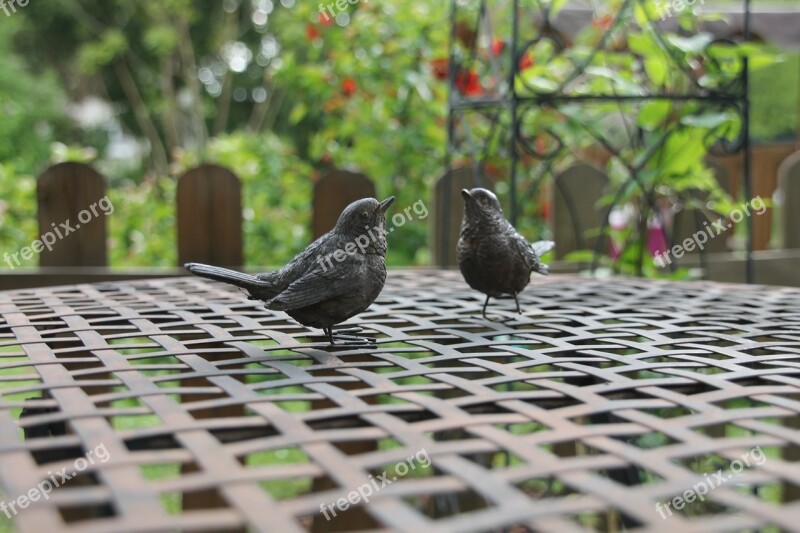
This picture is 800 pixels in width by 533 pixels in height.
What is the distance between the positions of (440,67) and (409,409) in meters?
3.15

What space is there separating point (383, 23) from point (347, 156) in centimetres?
64

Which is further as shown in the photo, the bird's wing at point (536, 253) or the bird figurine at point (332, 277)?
the bird's wing at point (536, 253)

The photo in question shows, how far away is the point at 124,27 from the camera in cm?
999

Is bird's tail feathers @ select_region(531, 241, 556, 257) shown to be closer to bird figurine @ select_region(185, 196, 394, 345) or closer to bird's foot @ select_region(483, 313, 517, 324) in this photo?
bird's foot @ select_region(483, 313, 517, 324)

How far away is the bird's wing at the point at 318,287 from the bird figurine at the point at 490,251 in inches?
15.6

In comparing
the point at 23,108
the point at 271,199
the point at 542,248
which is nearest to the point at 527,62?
the point at 271,199

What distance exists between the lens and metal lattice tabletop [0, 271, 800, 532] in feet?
2.51

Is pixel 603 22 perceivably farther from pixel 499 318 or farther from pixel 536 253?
pixel 499 318

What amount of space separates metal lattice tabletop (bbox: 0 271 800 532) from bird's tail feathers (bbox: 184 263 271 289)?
9 centimetres

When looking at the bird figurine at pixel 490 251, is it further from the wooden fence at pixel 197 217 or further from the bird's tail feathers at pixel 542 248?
the wooden fence at pixel 197 217

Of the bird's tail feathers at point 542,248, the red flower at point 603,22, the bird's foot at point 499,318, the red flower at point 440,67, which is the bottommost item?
the bird's foot at point 499,318

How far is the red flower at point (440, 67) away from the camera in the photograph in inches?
156

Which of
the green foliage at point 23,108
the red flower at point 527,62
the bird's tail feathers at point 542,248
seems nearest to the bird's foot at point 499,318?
the bird's tail feathers at point 542,248

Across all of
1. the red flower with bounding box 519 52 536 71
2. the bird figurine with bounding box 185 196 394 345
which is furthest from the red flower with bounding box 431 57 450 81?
the bird figurine with bounding box 185 196 394 345
